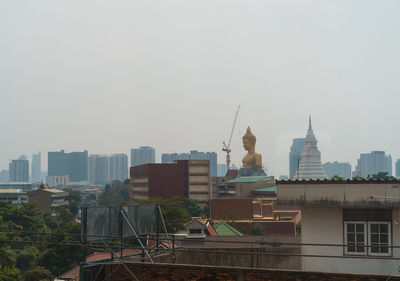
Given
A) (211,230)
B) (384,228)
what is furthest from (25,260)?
(384,228)

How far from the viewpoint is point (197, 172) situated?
497 ft

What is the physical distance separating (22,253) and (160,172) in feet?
225

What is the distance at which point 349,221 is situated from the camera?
53.4 feet

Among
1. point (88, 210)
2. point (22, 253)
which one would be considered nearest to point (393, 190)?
point (88, 210)

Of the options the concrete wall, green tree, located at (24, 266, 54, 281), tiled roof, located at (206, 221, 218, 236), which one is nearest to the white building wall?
the concrete wall

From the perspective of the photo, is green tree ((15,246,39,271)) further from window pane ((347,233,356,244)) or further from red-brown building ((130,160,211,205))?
window pane ((347,233,356,244))

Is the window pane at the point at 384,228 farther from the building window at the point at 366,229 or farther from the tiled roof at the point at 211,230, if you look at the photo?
the tiled roof at the point at 211,230

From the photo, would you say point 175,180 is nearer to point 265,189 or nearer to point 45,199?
point 265,189

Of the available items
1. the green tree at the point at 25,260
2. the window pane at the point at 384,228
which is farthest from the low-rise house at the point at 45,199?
the window pane at the point at 384,228

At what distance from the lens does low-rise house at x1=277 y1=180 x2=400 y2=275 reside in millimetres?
15516

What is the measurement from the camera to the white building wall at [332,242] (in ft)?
50.3

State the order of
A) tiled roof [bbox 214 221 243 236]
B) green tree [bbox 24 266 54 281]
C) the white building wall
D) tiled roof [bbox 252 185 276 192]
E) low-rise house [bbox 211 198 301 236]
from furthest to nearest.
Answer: tiled roof [bbox 252 185 276 192]
low-rise house [bbox 211 198 301 236]
tiled roof [bbox 214 221 243 236]
green tree [bbox 24 266 54 281]
the white building wall

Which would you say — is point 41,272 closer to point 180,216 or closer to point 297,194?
point 180,216

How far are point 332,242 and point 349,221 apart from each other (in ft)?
2.64
